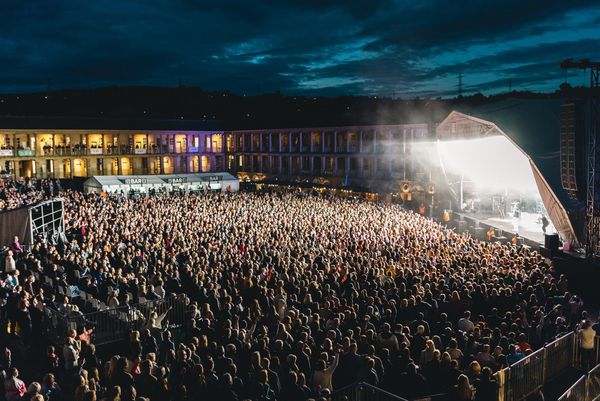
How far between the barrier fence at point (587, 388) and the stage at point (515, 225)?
1527 cm

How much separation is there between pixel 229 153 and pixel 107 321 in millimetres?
50497

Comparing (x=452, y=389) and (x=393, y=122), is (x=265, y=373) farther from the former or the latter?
(x=393, y=122)

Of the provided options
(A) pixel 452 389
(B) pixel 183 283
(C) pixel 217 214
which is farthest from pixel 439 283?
(C) pixel 217 214

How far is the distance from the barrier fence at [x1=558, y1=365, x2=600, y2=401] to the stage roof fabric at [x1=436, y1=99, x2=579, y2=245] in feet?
34.2

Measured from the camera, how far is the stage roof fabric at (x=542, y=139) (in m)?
17.8

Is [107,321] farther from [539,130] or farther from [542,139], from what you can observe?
[539,130]

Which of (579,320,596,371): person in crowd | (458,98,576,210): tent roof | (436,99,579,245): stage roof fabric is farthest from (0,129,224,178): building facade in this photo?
(579,320,596,371): person in crowd

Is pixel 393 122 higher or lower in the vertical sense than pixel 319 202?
higher

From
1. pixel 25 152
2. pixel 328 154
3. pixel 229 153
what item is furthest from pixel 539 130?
pixel 229 153

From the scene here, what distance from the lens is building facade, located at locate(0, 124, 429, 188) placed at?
46094 millimetres

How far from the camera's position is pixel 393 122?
1800 inches

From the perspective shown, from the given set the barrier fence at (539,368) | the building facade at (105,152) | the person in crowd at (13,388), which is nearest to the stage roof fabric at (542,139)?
the barrier fence at (539,368)

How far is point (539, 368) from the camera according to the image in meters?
8.43

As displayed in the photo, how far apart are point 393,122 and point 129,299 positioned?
37.9 metres
